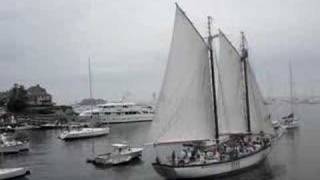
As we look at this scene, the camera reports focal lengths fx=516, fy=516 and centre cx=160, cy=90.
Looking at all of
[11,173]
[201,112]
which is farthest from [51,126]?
[201,112]

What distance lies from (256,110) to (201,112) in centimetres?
1556

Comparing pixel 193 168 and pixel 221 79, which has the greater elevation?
pixel 221 79

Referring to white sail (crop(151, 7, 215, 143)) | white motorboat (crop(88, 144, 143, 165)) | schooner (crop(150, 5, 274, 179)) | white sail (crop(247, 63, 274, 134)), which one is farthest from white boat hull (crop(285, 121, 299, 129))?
white sail (crop(151, 7, 215, 143))

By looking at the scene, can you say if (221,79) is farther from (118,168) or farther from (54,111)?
(54,111)

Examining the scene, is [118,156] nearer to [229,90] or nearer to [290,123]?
[229,90]

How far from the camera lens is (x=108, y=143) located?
101688mm

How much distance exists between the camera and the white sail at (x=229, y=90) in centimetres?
6312

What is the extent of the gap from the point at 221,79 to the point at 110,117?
10379 centimetres

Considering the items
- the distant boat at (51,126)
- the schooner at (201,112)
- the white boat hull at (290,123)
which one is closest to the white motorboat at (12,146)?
the schooner at (201,112)

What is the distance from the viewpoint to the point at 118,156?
68.9 metres

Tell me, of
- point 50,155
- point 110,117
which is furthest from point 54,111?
point 50,155

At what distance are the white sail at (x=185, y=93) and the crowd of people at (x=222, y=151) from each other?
150 cm

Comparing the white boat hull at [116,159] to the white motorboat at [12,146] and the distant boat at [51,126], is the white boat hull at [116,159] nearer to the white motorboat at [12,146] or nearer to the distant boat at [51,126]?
the white motorboat at [12,146]

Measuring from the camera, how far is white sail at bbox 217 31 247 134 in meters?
63.1
